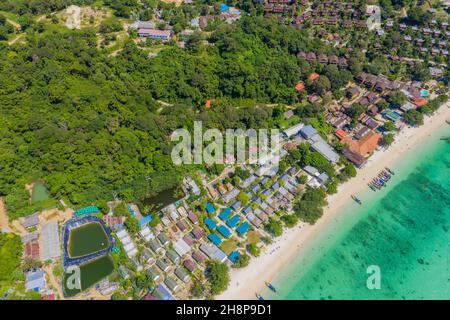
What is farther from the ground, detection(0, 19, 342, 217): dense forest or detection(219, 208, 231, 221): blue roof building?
detection(0, 19, 342, 217): dense forest

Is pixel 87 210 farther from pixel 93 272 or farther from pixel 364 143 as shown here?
pixel 364 143

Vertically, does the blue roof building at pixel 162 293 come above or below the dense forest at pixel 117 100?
below

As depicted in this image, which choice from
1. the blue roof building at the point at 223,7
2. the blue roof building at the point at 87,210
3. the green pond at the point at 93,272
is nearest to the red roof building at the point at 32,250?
the green pond at the point at 93,272

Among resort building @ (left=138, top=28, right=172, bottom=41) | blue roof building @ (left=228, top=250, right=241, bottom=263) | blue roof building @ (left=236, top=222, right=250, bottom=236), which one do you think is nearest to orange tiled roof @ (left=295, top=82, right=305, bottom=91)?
blue roof building @ (left=236, top=222, right=250, bottom=236)

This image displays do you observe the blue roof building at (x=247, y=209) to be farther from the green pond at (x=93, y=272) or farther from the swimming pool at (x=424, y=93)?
the swimming pool at (x=424, y=93)

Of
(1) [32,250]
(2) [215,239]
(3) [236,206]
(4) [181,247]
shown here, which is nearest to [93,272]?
(1) [32,250]

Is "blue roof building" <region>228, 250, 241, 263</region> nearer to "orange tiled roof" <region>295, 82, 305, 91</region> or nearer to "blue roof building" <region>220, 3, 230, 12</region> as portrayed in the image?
"orange tiled roof" <region>295, 82, 305, 91</region>
